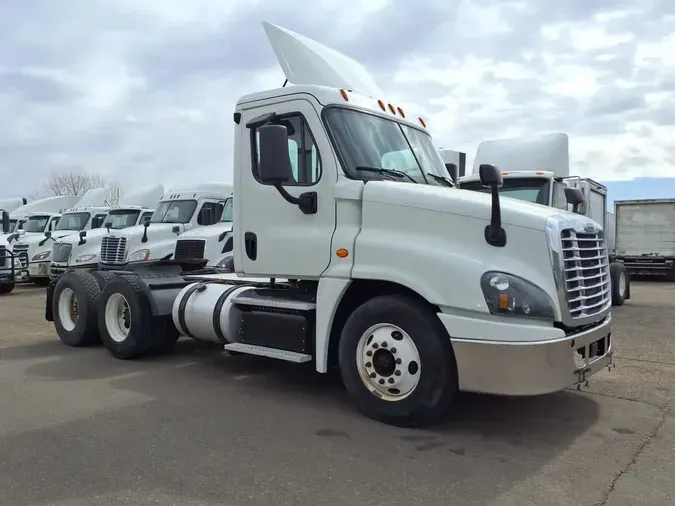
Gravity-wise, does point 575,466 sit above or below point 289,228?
below

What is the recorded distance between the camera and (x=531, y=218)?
4.59 metres

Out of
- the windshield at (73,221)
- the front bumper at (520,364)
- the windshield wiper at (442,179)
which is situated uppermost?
the windshield at (73,221)

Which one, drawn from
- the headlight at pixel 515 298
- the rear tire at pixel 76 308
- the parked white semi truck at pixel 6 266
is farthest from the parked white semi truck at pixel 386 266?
the parked white semi truck at pixel 6 266

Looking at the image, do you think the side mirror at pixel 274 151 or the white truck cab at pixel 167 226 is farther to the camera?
the white truck cab at pixel 167 226

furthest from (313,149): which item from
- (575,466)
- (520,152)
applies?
(520,152)

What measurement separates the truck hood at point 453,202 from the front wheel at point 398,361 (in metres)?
0.77

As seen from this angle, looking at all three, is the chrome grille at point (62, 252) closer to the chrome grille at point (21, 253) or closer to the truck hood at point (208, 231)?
the chrome grille at point (21, 253)

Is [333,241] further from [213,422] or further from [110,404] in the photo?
[110,404]

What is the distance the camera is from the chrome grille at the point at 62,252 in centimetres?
1580

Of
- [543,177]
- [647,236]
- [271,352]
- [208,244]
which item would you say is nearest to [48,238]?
[208,244]

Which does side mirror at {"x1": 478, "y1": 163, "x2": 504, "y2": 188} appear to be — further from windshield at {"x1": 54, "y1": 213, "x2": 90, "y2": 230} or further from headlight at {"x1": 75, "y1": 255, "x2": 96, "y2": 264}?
windshield at {"x1": 54, "y1": 213, "x2": 90, "y2": 230}

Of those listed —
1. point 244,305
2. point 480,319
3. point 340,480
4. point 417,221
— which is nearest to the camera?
point 340,480

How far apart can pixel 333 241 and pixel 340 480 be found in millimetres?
2063

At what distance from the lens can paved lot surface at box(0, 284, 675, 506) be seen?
3.78 meters
